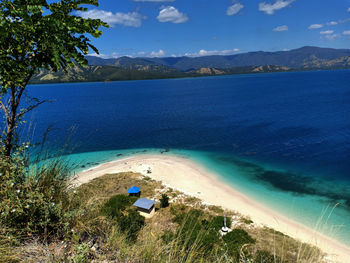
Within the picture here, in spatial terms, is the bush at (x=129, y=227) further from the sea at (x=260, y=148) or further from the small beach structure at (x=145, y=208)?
the sea at (x=260, y=148)

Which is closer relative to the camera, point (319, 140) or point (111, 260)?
point (111, 260)

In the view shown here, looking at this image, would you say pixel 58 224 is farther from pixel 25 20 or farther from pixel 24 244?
pixel 25 20

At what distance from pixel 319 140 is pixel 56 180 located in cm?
7046

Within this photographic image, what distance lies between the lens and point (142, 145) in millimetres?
63281

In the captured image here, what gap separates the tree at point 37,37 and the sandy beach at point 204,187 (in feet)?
61.0

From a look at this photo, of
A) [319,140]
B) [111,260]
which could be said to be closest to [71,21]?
[111,260]

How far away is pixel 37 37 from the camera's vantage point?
17.0 ft

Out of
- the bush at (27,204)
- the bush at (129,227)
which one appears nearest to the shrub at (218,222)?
the bush at (129,227)

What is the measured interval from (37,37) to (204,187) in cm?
3597

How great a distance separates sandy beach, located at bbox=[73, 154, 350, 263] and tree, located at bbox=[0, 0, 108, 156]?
18.6 meters

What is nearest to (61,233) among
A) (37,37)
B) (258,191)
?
(37,37)

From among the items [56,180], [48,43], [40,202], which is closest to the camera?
[48,43]

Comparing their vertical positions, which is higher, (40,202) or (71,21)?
(71,21)

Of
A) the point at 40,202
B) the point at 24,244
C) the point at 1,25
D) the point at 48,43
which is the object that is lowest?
the point at 24,244
